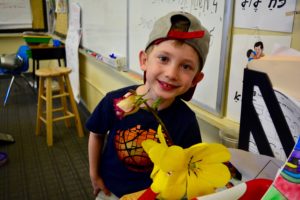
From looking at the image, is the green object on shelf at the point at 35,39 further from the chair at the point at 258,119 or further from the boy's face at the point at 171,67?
the chair at the point at 258,119

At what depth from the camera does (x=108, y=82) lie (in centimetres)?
243

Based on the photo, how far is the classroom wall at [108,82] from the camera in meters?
1.04

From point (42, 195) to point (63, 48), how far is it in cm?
200

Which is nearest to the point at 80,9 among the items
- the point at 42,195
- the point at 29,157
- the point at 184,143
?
the point at 29,157

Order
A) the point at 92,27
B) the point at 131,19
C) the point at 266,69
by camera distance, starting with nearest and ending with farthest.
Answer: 1. the point at 266,69
2. the point at 131,19
3. the point at 92,27

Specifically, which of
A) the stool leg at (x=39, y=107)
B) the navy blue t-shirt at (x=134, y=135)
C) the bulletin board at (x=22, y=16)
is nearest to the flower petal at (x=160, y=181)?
the navy blue t-shirt at (x=134, y=135)

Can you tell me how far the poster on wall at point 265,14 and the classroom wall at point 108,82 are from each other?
2 centimetres

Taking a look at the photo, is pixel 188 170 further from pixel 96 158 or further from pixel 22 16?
pixel 22 16

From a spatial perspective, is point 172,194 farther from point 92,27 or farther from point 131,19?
point 92,27

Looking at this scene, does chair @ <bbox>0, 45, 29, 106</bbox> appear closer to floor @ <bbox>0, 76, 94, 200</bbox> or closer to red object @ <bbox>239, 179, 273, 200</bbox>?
floor @ <bbox>0, 76, 94, 200</bbox>

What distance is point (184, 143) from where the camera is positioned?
818 millimetres

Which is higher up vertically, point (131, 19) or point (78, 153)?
point (131, 19)

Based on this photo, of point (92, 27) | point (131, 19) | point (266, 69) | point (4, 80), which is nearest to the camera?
point (266, 69)

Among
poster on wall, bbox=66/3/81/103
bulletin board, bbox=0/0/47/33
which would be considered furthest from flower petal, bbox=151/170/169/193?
bulletin board, bbox=0/0/47/33
